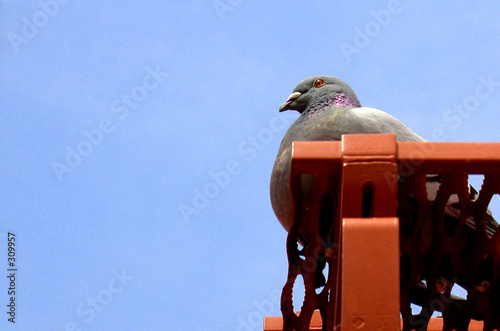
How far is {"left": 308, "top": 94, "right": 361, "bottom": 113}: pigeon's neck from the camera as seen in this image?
5.78 meters

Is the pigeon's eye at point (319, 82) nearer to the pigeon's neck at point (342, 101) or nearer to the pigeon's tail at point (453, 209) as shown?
the pigeon's neck at point (342, 101)

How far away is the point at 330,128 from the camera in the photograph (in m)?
5.22

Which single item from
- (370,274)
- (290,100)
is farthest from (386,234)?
(290,100)

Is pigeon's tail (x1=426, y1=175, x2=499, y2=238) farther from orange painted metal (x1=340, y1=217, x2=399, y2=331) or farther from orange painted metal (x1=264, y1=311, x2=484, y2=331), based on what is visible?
orange painted metal (x1=340, y1=217, x2=399, y2=331)

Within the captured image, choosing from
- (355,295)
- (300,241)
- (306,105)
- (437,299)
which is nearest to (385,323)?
(355,295)

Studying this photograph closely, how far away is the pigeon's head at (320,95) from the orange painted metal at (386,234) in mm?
1601

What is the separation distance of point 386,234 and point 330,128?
203 cm

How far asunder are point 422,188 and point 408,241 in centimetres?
31

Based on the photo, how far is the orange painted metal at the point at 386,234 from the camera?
3.23m

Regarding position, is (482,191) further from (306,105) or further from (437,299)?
(306,105)

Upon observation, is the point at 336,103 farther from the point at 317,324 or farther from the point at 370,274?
the point at 370,274

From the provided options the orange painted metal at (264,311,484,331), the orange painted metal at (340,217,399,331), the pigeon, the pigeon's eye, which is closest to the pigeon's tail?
the pigeon

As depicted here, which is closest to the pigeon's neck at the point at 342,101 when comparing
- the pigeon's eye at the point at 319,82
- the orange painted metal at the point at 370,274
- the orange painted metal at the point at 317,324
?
the pigeon's eye at the point at 319,82

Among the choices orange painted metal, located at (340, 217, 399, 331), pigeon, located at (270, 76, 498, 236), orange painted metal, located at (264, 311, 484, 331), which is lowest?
orange painted metal, located at (264, 311, 484, 331)
